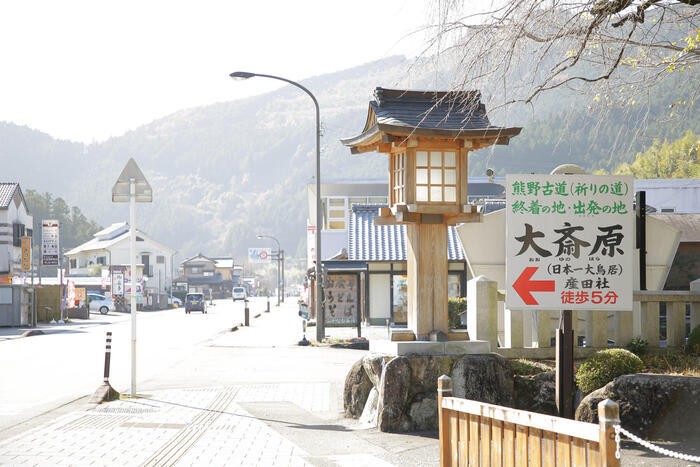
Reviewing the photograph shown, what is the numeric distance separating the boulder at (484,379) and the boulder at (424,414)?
1.21 ft

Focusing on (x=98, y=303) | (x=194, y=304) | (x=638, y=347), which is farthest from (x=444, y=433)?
(x=98, y=303)

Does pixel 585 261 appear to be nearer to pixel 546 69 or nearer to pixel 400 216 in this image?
pixel 546 69

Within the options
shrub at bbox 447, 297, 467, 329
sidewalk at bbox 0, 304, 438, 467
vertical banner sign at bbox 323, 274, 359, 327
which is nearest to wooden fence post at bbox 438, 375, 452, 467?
sidewalk at bbox 0, 304, 438, 467

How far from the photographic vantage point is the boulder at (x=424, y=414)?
10430 mm

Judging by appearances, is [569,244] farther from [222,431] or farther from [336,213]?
[336,213]

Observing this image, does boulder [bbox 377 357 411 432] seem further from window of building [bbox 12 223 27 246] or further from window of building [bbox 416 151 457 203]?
window of building [bbox 12 223 27 246]

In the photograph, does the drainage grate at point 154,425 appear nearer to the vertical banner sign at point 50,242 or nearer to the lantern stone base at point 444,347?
the lantern stone base at point 444,347

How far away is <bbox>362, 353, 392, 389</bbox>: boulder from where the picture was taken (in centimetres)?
1078

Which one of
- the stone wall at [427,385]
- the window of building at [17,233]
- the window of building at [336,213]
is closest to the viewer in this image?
the stone wall at [427,385]

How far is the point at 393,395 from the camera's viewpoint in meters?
10.4

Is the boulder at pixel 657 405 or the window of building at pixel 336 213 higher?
the window of building at pixel 336 213

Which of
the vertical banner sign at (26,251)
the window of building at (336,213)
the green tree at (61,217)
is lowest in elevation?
the vertical banner sign at (26,251)

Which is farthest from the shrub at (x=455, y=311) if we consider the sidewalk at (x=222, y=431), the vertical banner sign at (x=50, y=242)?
the vertical banner sign at (x=50, y=242)

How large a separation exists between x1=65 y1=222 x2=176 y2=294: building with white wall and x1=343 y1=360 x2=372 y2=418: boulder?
85.3 metres
